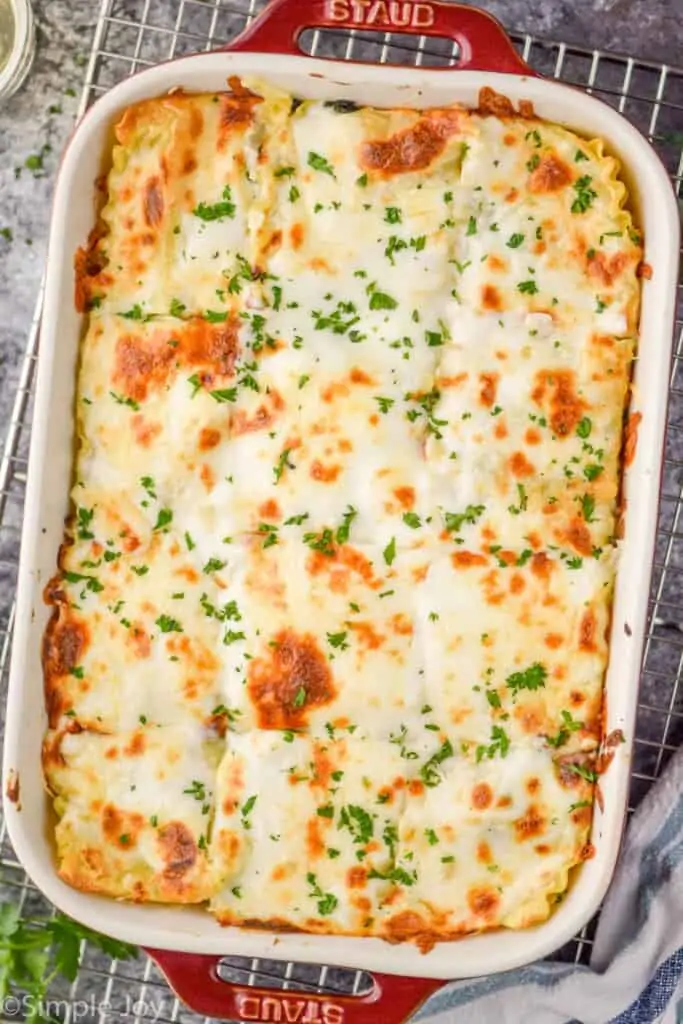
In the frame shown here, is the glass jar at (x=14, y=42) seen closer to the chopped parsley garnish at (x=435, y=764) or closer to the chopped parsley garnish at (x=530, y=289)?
the chopped parsley garnish at (x=530, y=289)

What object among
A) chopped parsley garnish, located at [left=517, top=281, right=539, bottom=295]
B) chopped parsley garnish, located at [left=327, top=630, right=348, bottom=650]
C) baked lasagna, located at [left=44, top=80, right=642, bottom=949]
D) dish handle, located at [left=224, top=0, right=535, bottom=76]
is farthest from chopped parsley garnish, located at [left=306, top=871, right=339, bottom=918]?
dish handle, located at [left=224, top=0, right=535, bottom=76]

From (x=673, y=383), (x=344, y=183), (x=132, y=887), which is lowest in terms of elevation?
(x=132, y=887)

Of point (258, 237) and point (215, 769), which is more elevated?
point (258, 237)

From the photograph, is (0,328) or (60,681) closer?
(60,681)

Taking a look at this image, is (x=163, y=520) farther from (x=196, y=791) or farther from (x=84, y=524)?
(x=196, y=791)

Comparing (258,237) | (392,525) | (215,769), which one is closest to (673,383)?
(392,525)

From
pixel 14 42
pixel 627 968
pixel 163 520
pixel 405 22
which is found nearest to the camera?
pixel 405 22

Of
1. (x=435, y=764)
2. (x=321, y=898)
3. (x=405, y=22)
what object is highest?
(x=405, y=22)

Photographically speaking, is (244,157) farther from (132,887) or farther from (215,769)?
(132,887)

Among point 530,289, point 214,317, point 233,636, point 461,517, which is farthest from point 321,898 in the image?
point 530,289
